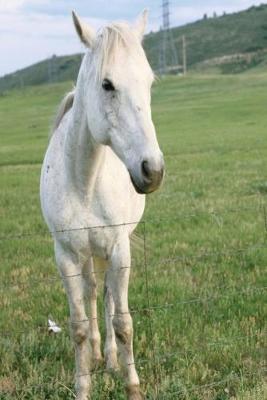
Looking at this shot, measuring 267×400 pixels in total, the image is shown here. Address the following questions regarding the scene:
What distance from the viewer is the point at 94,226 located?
4309mm

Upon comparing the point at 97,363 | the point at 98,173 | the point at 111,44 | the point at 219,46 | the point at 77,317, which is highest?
the point at 111,44

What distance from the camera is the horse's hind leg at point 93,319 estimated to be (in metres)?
5.23

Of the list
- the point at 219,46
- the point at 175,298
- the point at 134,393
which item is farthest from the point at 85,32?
the point at 219,46

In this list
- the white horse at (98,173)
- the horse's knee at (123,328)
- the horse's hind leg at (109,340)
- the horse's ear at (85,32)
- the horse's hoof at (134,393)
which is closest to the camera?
the white horse at (98,173)

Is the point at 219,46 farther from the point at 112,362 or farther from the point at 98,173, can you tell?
the point at 98,173

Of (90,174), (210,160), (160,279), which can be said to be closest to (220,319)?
(160,279)

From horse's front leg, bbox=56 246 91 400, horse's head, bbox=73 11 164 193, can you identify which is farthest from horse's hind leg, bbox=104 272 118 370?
horse's head, bbox=73 11 164 193

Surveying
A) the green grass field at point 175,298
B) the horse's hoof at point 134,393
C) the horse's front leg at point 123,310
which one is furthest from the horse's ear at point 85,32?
the horse's hoof at point 134,393

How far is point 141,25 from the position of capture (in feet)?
13.8

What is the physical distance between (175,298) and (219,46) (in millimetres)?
126666

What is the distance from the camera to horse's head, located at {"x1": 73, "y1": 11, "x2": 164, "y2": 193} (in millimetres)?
3258

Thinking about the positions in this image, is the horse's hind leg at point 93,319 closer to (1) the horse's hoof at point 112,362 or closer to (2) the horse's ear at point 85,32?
(1) the horse's hoof at point 112,362

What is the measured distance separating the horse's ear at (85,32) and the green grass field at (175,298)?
6.21 ft

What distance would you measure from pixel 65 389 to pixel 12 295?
2.28 m
